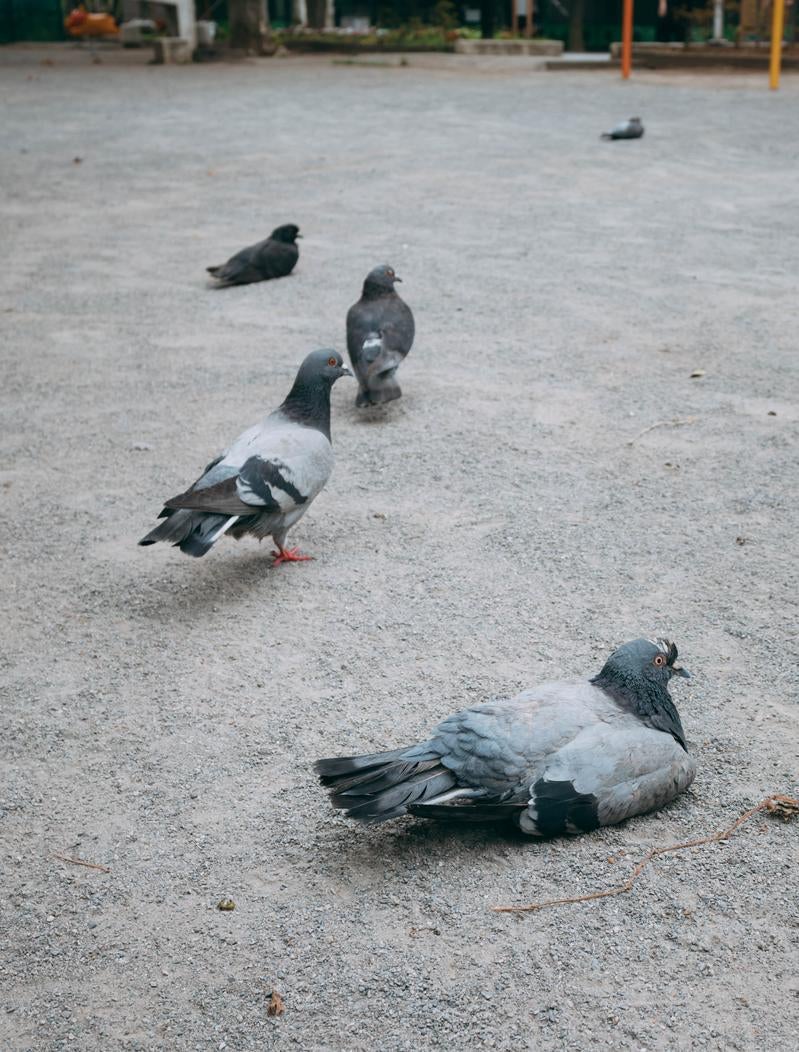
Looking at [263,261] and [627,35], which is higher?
[627,35]

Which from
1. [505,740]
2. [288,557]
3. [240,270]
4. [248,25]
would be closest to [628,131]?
[240,270]

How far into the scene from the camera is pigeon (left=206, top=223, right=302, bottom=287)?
8.41m

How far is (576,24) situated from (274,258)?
1742cm

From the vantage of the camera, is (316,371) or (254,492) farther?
(316,371)

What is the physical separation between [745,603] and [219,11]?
2883cm

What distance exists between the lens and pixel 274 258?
27.7 ft

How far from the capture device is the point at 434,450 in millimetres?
5629

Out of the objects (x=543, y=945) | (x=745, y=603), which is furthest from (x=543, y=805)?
(x=745, y=603)

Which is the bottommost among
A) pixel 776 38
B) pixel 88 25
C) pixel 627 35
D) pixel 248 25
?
pixel 776 38

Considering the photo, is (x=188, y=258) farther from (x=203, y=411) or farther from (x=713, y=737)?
(x=713, y=737)

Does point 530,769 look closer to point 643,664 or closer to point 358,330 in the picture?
point 643,664

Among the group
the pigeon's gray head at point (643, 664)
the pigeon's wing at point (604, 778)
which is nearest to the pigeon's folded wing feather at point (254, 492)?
the pigeon's gray head at point (643, 664)

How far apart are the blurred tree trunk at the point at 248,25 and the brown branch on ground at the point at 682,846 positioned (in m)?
22.1

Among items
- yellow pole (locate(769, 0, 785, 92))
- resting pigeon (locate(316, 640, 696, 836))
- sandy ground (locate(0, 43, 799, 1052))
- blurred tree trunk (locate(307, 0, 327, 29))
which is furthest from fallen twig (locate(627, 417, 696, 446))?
blurred tree trunk (locate(307, 0, 327, 29))
